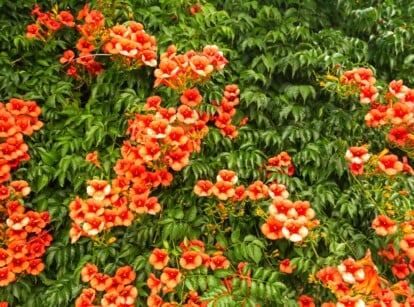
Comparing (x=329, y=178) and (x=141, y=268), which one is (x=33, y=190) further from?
(x=329, y=178)

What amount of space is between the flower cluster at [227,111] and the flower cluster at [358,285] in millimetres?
1200

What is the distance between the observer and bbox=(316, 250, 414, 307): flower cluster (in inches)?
92.1

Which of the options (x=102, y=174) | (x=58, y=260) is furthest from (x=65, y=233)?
(x=102, y=174)

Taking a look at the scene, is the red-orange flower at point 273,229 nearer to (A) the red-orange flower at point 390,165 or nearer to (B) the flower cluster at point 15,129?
(A) the red-orange flower at point 390,165

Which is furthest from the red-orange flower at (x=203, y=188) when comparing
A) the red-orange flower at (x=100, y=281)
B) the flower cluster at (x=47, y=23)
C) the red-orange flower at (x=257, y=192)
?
the flower cluster at (x=47, y=23)

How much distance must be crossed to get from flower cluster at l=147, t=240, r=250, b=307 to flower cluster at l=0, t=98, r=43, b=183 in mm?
1185

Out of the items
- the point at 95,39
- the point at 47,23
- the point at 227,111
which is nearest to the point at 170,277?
the point at 227,111

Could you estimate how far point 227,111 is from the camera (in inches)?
130

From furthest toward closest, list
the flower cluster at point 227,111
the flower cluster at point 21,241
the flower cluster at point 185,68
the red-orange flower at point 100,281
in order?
the flower cluster at point 227,111
the flower cluster at point 185,68
the flower cluster at point 21,241
the red-orange flower at point 100,281

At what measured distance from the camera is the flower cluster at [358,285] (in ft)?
7.68

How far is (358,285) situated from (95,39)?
8.41ft

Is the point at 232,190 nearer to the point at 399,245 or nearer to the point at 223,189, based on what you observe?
the point at 223,189

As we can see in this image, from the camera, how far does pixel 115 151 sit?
3129mm

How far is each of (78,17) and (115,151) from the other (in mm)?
1315
